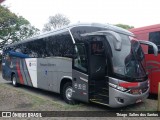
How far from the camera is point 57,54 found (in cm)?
1034

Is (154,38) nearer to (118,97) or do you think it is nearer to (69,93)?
(118,97)

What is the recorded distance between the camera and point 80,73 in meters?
8.70

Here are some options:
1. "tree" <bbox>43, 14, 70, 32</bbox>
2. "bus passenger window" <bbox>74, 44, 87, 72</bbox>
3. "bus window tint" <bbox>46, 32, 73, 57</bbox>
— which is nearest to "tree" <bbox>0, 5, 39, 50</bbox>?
"tree" <bbox>43, 14, 70, 32</bbox>

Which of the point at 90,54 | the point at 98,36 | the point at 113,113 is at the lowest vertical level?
the point at 113,113

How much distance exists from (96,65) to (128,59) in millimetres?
1230

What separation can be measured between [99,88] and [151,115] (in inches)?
79.1

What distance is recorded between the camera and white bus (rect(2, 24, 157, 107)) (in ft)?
25.6

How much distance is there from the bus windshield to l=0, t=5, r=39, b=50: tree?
26.4 meters

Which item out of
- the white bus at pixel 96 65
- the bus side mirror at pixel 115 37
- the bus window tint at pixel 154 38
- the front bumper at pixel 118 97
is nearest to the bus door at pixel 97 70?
the white bus at pixel 96 65

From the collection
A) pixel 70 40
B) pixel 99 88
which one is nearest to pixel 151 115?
pixel 99 88

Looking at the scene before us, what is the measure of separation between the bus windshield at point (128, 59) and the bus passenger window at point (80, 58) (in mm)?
1146

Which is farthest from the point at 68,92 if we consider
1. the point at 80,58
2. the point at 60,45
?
the point at 60,45

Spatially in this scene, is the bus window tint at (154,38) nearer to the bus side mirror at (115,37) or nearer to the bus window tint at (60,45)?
the bus side mirror at (115,37)

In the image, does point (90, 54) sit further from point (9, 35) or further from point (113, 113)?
point (9, 35)
